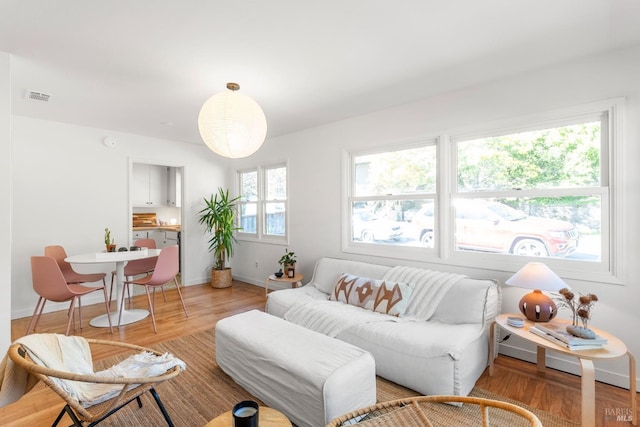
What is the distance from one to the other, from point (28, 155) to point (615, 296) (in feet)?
20.2

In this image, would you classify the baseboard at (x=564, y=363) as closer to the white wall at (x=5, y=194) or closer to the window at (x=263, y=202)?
the window at (x=263, y=202)

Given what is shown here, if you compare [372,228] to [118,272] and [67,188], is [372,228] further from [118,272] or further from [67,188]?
[67,188]

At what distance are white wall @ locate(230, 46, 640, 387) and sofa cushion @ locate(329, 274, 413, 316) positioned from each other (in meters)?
0.54

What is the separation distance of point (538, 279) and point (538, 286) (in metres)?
0.06

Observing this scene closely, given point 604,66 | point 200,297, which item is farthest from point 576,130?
point 200,297

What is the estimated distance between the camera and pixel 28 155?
3723mm

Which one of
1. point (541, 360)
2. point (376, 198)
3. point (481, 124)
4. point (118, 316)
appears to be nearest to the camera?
point (541, 360)

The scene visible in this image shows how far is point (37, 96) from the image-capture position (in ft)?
9.95

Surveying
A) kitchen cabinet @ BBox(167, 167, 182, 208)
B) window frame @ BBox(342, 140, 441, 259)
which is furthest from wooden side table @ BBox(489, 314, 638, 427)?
kitchen cabinet @ BBox(167, 167, 182, 208)

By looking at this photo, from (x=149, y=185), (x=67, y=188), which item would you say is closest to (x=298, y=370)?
(x=67, y=188)

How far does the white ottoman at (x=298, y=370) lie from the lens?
164cm

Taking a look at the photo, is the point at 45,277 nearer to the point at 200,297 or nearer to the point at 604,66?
the point at 200,297

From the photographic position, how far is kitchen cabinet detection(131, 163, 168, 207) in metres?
6.38

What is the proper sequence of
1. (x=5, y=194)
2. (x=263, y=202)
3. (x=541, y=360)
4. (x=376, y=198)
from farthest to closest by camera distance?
1. (x=263, y=202)
2. (x=376, y=198)
3. (x=541, y=360)
4. (x=5, y=194)
